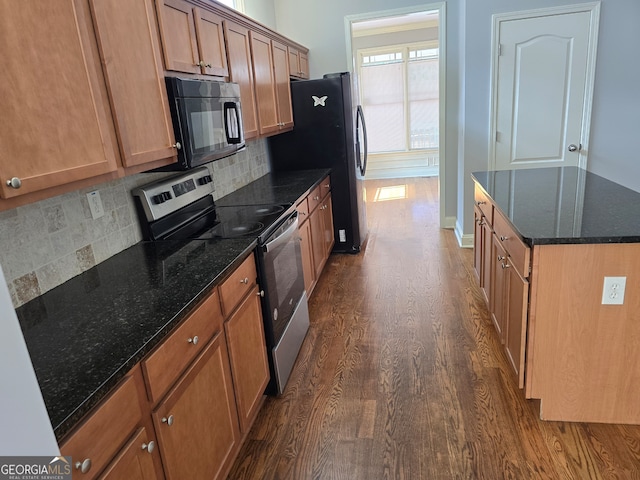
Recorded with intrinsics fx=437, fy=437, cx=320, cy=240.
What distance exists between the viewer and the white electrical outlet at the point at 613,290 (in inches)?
68.6

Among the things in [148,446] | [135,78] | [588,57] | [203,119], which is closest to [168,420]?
[148,446]

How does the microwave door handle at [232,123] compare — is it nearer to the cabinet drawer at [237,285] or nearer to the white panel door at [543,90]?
the cabinet drawer at [237,285]

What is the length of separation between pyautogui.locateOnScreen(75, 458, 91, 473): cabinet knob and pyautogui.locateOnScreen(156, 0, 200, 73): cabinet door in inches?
61.7

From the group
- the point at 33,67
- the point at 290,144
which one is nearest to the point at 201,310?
the point at 33,67

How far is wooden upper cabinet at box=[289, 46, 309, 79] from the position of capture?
4.02m

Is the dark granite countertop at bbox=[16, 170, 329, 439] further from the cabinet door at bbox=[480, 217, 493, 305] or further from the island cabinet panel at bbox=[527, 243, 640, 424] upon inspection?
the cabinet door at bbox=[480, 217, 493, 305]

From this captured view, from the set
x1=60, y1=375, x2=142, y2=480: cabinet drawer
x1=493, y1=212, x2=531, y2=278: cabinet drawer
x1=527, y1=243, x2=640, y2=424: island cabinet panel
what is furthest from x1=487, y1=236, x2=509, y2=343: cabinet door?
x1=60, y1=375, x2=142, y2=480: cabinet drawer

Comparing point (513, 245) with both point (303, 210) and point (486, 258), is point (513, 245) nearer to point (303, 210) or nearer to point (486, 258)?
point (486, 258)

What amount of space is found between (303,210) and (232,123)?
0.85 m

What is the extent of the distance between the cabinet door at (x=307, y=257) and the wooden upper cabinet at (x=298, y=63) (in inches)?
65.9

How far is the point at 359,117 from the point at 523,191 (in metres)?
2.07

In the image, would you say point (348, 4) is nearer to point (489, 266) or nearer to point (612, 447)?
point (489, 266)

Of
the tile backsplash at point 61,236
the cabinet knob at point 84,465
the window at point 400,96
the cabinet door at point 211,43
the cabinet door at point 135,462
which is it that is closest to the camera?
the cabinet knob at point 84,465

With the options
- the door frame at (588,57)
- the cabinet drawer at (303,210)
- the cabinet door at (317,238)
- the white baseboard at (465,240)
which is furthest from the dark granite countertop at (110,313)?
the door frame at (588,57)
